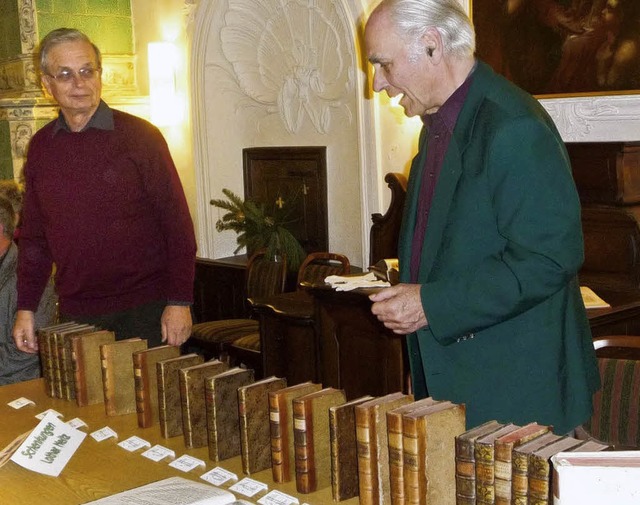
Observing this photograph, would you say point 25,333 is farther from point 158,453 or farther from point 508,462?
point 508,462

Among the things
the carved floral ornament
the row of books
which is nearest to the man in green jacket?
the row of books

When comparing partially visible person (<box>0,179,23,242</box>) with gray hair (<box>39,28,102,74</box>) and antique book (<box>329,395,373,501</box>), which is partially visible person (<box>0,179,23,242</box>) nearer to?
gray hair (<box>39,28,102,74</box>)

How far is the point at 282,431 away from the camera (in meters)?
2.18

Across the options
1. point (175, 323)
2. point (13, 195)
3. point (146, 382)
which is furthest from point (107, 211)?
point (13, 195)

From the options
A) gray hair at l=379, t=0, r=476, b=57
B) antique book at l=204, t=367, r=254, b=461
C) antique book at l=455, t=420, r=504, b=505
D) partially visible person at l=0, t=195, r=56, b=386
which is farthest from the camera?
partially visible person at l=0, t=195, r=56, b=386

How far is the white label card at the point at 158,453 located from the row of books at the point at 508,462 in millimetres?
869

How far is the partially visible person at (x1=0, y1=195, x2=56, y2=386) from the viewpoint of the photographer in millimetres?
3914

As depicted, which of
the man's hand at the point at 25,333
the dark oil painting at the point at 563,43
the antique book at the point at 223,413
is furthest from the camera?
the dark oil painting at the point at 563,43

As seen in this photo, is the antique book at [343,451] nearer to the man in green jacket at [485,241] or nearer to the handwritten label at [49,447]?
the man in green jacket at [485,241]

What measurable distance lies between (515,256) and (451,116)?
39 cm

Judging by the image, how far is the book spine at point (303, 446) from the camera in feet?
6.97

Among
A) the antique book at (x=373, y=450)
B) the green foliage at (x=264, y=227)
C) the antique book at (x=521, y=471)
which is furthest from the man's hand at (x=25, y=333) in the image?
the green foliage at (x=264, y=227)

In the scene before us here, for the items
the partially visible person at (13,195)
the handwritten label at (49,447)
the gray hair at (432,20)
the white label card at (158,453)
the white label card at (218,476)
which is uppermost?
the gray hair at (432,20)

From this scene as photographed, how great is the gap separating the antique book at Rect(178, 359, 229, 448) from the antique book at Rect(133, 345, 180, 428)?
195 mm
